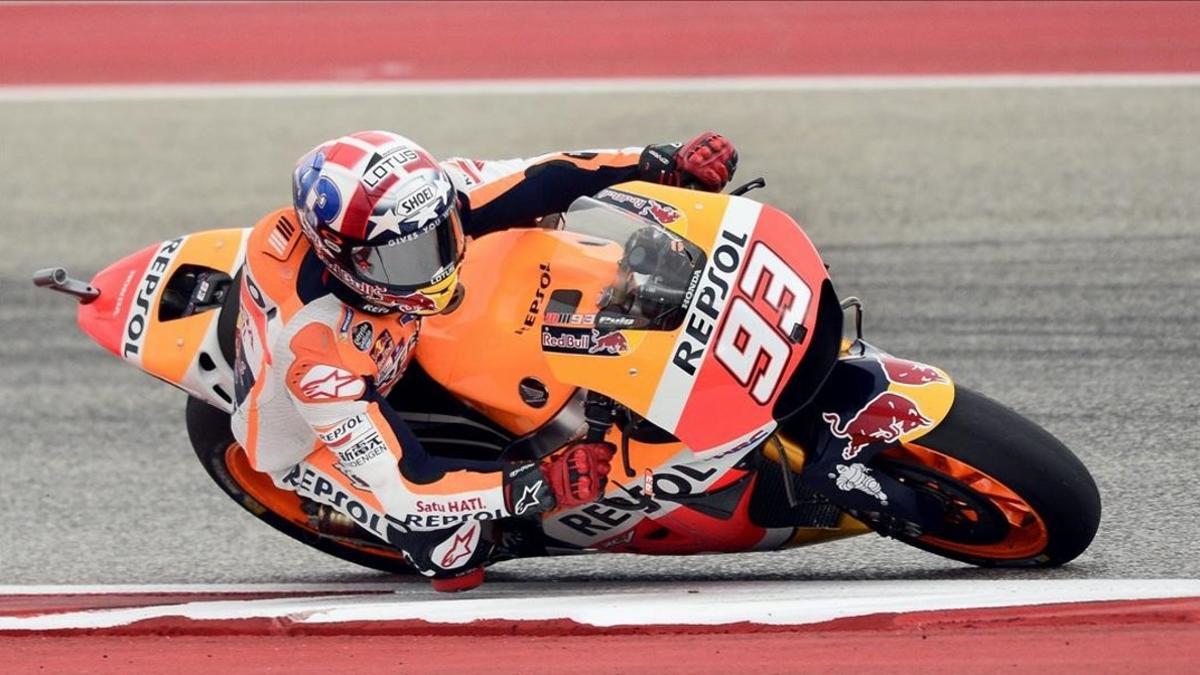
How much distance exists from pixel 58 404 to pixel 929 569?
384cm

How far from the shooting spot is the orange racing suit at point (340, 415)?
438cm

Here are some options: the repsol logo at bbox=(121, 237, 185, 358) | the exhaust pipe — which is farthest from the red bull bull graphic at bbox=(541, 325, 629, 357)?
the exhaust pipe

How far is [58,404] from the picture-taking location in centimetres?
711

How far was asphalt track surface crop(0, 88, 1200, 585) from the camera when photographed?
551 cm

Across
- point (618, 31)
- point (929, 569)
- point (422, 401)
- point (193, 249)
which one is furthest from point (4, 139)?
point (929, 569)

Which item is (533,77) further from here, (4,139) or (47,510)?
(47,510)

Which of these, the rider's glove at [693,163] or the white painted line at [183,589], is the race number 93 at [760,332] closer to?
the rider's glove at [693,163]

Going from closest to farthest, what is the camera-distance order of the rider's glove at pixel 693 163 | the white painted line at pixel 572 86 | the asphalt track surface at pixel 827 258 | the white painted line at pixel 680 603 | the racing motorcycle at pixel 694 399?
the white painted line at pixel 680 603 → the racing motorcycle at pixel 694 399 → the rider's glove at pixel 693 163 → the asphalt track surface at pixel 827 258 → the white painted line at pixel 572 86

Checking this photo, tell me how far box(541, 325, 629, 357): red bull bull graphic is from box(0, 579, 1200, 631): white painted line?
1.99 ft

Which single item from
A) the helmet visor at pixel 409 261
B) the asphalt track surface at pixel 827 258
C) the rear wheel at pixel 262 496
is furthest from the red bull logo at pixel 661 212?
the rear wheel at pixel 262 496

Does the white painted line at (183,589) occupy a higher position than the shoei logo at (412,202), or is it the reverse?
the shoei logo at (412,202)

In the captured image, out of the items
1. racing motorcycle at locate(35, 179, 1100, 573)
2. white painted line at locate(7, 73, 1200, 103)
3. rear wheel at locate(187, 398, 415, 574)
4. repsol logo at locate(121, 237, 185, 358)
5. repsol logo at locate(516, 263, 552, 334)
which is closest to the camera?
racing motorcycle at locate(35, 179, 1100, 573)

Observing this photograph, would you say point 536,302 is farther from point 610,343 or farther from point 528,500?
point 528,500

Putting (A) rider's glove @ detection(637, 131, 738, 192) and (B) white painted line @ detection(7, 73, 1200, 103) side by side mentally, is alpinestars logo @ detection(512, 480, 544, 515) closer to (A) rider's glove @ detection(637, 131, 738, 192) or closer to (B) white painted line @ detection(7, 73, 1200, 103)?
(A) rider's glove @ detection(637, 131, 738, 192)
